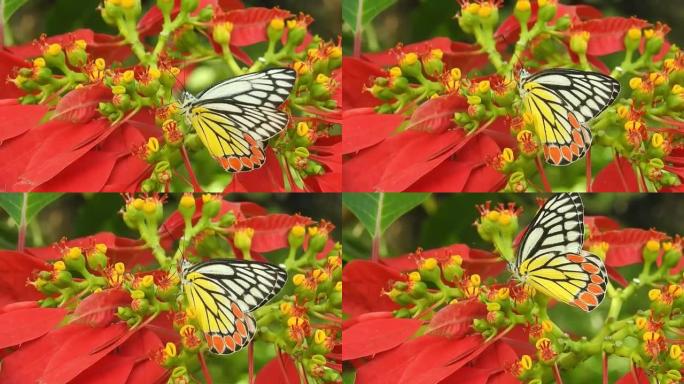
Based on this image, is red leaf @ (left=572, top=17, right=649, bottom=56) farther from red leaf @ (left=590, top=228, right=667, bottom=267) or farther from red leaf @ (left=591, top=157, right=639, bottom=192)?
red leaf @ (left=590, top=228, right=667, bottom=267)

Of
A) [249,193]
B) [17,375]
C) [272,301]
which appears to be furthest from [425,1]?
[17,375]

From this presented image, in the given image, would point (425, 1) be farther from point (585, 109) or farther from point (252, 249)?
point (252, 249)

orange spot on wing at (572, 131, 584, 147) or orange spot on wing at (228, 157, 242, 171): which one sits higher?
orange spot on wing at (228, 157, 242, 171)

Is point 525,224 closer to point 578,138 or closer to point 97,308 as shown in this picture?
point 578,138

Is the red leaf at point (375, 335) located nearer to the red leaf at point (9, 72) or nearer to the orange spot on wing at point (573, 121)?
the orange spot on wing at point (573, 121)

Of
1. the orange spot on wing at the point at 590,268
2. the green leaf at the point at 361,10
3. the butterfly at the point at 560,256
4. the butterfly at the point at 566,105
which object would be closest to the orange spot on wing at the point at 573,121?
the butterfly at the point at 566,105

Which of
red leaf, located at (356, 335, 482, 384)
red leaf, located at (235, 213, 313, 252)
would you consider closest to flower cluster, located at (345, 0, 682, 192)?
red leaf, located at (235, 213, 313, 252)
